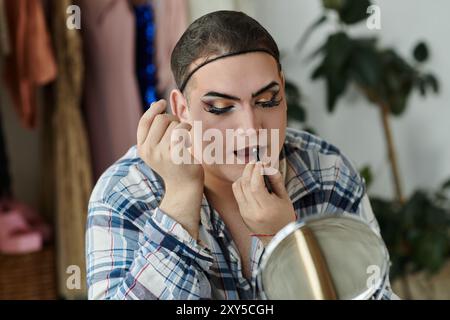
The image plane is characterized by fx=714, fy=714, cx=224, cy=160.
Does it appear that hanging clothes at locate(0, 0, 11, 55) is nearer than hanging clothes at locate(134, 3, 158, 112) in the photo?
No

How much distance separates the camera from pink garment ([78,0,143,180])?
0.81 meters

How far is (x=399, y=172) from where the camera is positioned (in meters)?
2.27

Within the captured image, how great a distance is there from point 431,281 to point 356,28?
0.78 m

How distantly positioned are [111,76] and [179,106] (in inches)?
15.9

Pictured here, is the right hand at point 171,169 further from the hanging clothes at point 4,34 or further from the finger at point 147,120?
the hanging clothes at point 4,34

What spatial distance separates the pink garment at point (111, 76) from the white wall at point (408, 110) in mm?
929

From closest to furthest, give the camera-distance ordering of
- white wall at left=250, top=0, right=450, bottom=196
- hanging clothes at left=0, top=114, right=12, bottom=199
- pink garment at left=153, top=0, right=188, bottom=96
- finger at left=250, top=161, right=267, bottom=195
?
finger at left=250, top=161, right=267, bottom=195 < pink garment at left=153, top=0, right=188, bottom=96 < hanging clothes at left=0, top=114, right=12, bottom=199 < white wall at left=250, top=0, right=450, bottom=196

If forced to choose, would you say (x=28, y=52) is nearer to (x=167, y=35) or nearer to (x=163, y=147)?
(x=167, y=35)

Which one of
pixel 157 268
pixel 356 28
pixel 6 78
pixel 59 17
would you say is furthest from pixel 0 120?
pixel 157 268

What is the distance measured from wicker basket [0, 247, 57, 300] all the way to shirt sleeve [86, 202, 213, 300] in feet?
3.55

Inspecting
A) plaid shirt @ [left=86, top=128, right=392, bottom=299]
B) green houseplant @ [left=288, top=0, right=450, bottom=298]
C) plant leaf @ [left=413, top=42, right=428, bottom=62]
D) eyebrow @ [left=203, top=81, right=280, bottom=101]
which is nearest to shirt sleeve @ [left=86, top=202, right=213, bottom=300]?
plaid shirt @ [left=86, top=128, right=392, bottom=299]

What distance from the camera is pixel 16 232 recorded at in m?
1.66

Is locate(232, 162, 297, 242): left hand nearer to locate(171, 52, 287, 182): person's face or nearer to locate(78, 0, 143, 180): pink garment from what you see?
locate(171, 52, 287, 182): person's face

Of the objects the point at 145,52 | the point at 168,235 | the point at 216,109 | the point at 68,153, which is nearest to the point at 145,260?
the point at 168,235
